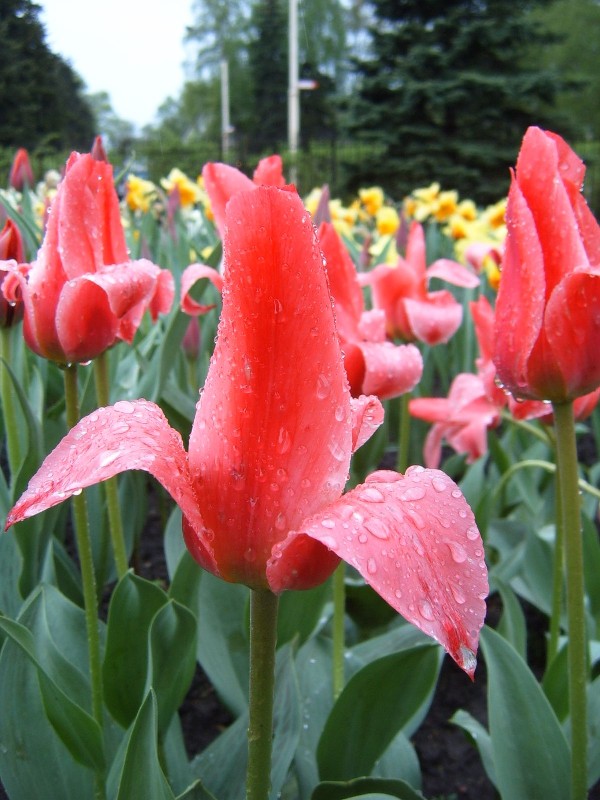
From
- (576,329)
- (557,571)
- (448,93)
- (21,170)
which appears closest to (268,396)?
(576,329)

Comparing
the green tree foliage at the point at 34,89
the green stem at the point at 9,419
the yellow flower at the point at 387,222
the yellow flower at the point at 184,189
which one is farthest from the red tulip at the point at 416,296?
the yellow flower at the point at 184,189

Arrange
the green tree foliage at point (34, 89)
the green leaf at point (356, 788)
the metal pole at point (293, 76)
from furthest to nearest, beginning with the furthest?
the metal pole at point (293, 76)
the green tree foliage at point (34, 89)
the green leaf at point (356, 788)

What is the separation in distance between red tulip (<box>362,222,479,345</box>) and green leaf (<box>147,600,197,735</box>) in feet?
2.39

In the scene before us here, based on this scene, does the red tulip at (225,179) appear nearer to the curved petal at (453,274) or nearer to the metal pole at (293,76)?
the curved petal at (453,274)

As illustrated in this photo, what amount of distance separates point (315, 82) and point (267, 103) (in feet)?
6.69

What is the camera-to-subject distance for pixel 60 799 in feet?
2.99

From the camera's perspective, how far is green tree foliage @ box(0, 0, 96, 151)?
6.64 feet

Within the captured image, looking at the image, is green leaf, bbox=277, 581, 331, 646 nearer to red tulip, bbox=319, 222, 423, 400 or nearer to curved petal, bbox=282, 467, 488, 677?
red tulip, bbox=319, 222, 423, 400

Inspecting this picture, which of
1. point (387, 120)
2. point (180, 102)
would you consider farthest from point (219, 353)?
point (180, 102)

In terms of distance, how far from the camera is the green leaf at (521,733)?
92cm

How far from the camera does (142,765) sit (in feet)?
2.20

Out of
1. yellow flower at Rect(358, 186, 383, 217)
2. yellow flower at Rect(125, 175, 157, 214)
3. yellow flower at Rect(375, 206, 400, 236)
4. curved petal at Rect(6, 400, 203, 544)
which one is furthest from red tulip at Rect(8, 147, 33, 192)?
yellow flower at Rect(358, 186, 383, 217)

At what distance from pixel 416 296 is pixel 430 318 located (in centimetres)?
6

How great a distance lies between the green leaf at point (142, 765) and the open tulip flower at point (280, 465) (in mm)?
253
